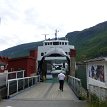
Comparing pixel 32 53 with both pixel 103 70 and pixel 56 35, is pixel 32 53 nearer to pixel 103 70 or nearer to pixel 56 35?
pixel 56 35

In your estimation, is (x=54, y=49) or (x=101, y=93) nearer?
(x=101, y=93)

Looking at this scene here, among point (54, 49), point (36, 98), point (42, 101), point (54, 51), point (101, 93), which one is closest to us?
point (101, 93)

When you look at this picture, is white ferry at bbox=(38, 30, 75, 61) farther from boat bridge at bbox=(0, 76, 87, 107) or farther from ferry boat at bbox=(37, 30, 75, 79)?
boat bridge at bbox=(0, 76, 87, 107)

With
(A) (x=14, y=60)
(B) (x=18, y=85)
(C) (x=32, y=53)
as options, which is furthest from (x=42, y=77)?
(B) (x=18, y=85)

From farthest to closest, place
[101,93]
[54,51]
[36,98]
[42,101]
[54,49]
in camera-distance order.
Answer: [54,49], [54,51], [36,98], [42,101], [101,93]

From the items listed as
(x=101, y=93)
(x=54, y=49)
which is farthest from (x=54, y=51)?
(x=101, y=93)

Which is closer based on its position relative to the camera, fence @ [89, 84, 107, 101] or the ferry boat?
fence @ [89, 84, 107, 101]

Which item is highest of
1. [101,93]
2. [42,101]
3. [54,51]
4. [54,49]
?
[54,49]

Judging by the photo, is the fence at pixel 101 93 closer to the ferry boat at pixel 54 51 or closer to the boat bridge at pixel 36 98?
the boat bridge at pixel 36 98

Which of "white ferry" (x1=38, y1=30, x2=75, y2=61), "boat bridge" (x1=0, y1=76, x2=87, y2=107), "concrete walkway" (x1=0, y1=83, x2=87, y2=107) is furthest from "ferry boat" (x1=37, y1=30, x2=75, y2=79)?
"concrete walkway" (x1=0, y1=83, x2=87, y2=107)

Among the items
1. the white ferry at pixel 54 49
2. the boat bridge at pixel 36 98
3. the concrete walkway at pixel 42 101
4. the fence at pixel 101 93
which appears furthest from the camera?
the white ferry at pixel 54 49

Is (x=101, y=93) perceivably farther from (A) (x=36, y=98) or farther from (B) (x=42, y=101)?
(A) (x=36, y=98)

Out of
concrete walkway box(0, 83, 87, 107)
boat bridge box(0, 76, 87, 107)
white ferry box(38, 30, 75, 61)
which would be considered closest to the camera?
concrete walkway box(0, 83, 87, 107)

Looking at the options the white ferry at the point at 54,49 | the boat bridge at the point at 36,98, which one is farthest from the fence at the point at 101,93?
the white ferry at the point at 54,49
